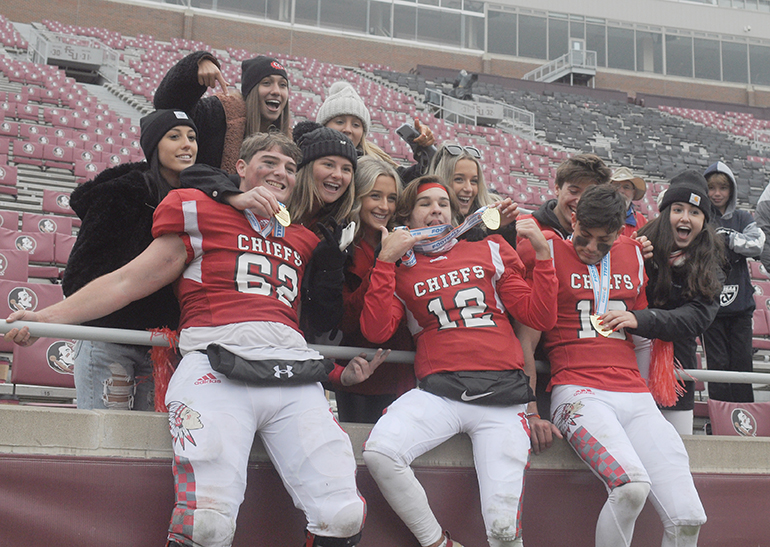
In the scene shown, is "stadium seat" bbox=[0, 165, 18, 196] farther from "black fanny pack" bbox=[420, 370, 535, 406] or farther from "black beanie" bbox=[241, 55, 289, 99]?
"black fanny pack" bbox=[420, 370, 535, 406]

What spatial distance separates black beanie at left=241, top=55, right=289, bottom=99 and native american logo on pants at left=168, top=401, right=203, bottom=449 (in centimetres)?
182

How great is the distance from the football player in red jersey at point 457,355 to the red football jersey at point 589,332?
0.23 metres

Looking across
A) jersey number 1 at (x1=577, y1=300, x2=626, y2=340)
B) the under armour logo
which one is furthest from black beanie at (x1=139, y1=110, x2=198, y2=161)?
jersey number 1 at (x1=577, y1=300, x2=626, y2=340)

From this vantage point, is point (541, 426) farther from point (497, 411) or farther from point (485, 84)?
point (485, 84)

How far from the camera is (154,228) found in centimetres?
262

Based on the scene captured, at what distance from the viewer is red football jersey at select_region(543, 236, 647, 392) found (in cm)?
309

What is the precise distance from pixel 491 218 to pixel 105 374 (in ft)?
5.32

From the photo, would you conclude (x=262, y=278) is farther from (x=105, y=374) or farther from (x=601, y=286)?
(x=601, y=286)

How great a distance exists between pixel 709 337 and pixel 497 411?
2189 mm

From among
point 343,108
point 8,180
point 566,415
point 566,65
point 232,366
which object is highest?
point 566,65

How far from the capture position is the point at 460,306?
294 centimetres

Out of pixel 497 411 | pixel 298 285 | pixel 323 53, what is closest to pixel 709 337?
pixel 497 411

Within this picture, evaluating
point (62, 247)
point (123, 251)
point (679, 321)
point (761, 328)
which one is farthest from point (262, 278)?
point (761, 328)

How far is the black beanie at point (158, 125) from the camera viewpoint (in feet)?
10.1
